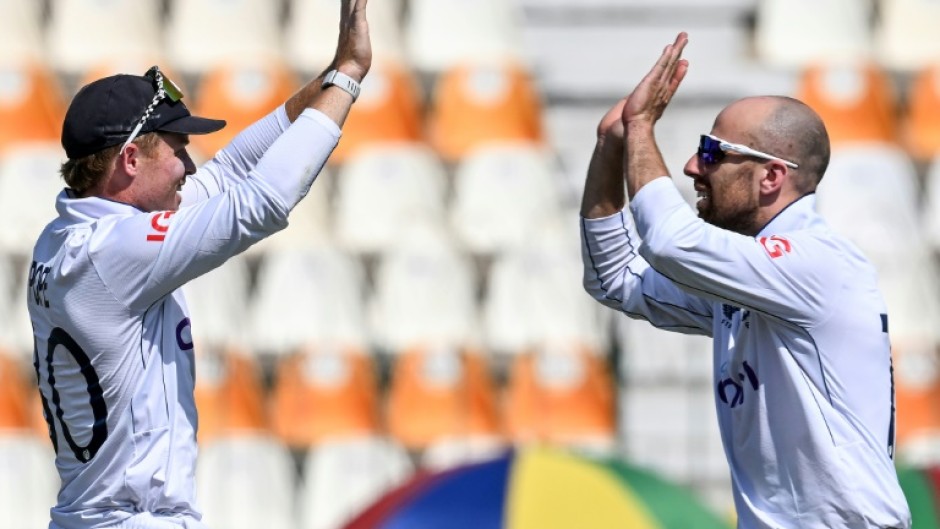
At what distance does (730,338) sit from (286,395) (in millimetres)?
5774

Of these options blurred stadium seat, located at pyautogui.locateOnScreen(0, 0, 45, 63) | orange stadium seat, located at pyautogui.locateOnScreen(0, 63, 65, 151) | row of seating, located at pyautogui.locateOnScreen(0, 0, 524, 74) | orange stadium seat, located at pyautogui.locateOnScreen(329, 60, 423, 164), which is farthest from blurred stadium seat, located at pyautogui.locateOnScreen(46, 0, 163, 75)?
orange stadium seat, located at pyautogui.locateOnScreen(329, 60, 423, 164)

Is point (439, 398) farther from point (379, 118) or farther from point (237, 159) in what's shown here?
point (237, 159)

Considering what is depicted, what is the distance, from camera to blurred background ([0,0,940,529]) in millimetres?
9242

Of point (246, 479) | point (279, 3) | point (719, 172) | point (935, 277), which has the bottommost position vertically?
point (246, 479)

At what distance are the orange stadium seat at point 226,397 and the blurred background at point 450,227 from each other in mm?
18

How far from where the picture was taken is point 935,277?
9.95 metres

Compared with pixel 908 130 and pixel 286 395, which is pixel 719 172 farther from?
pixel 908 130

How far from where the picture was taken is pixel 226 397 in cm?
916

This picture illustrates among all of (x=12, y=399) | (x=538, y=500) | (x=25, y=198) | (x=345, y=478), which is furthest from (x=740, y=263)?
(x=25, y=198)

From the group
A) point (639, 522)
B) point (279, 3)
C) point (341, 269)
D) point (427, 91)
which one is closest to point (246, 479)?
point (341, 269)

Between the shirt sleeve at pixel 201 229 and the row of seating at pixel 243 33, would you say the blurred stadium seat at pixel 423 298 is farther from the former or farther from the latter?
the shirt sleeve at pixel 201 229

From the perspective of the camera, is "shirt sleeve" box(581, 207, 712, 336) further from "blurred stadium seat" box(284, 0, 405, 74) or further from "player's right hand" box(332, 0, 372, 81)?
"blurred stadium seat" box(284, 0, 405, 74)

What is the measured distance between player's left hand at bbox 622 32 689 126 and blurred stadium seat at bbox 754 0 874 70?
26.9ft

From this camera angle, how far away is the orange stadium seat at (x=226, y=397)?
9.16m
